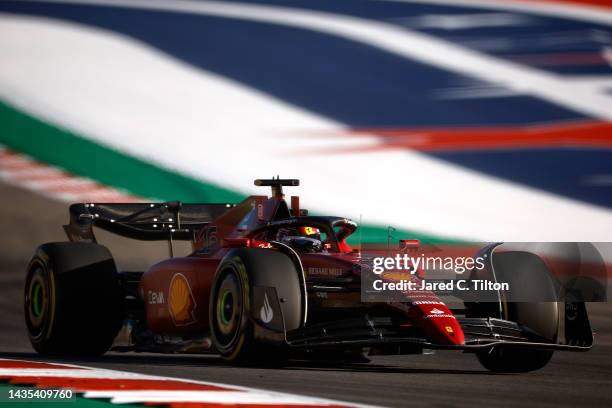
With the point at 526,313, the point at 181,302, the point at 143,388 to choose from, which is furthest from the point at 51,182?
the point at 143,388

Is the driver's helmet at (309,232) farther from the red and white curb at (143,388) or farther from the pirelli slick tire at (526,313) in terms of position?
the red and white curb at (143,388)

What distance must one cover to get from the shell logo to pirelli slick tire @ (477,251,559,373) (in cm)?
217

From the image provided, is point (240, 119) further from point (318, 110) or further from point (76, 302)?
point (76, 302)

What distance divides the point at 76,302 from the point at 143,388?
3.21m

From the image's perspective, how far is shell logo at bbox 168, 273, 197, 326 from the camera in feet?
30.2

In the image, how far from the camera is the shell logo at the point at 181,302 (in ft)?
30.2

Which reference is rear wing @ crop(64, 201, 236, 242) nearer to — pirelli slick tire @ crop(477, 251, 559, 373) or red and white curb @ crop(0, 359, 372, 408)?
red and white curb @ crop(0, 359, 372, 408)

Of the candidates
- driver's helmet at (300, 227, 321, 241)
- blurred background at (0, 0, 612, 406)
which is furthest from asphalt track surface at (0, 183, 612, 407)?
blurred background at (0, 0, 612, 406)

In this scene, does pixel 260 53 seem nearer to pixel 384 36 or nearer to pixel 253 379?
pixel 384 36

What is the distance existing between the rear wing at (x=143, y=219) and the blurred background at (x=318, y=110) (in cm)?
679

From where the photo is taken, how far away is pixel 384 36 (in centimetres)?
2352

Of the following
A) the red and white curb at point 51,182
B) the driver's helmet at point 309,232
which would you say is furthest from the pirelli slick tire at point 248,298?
the red and white curb at point 51,182

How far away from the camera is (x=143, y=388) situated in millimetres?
6504

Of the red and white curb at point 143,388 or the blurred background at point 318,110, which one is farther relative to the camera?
the blurred background at point 318,110
